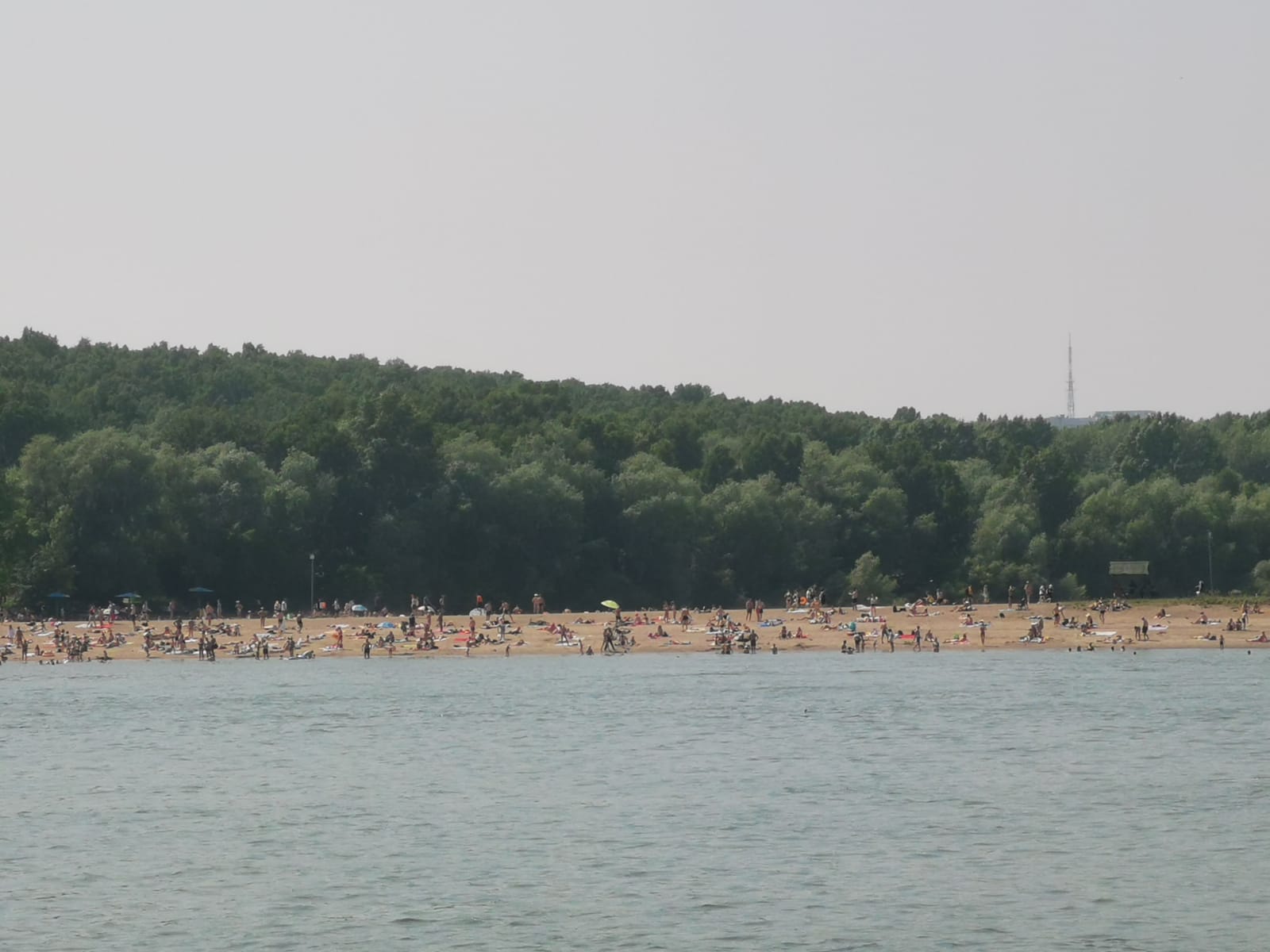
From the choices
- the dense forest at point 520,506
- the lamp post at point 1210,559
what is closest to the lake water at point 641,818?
the dense forest at point 520,506

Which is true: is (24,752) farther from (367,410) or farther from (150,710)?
(367,410)

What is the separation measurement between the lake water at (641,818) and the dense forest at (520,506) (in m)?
27.4

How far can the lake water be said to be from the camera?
83.1 ft

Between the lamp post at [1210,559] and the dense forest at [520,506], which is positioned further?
the lamp post at [1210,559]

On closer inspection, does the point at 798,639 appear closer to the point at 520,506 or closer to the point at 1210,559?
the point at 520,506

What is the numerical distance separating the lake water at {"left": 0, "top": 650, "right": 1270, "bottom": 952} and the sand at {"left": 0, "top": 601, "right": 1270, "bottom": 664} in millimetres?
14883

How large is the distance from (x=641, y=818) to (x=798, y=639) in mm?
47280

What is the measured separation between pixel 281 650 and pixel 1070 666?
1205 inches

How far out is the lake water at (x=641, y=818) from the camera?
25328 millimetres

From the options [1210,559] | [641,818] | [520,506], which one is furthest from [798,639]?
[641,818]

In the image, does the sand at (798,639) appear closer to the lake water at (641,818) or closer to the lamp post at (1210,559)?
the lake water at (641,818)

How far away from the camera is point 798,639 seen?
81438 mm

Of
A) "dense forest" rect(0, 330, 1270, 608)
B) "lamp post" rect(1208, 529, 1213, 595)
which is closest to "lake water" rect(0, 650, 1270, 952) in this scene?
"dense forest" rect(0, 330, 1270, 608)

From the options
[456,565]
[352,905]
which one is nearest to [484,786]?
[352,905]
